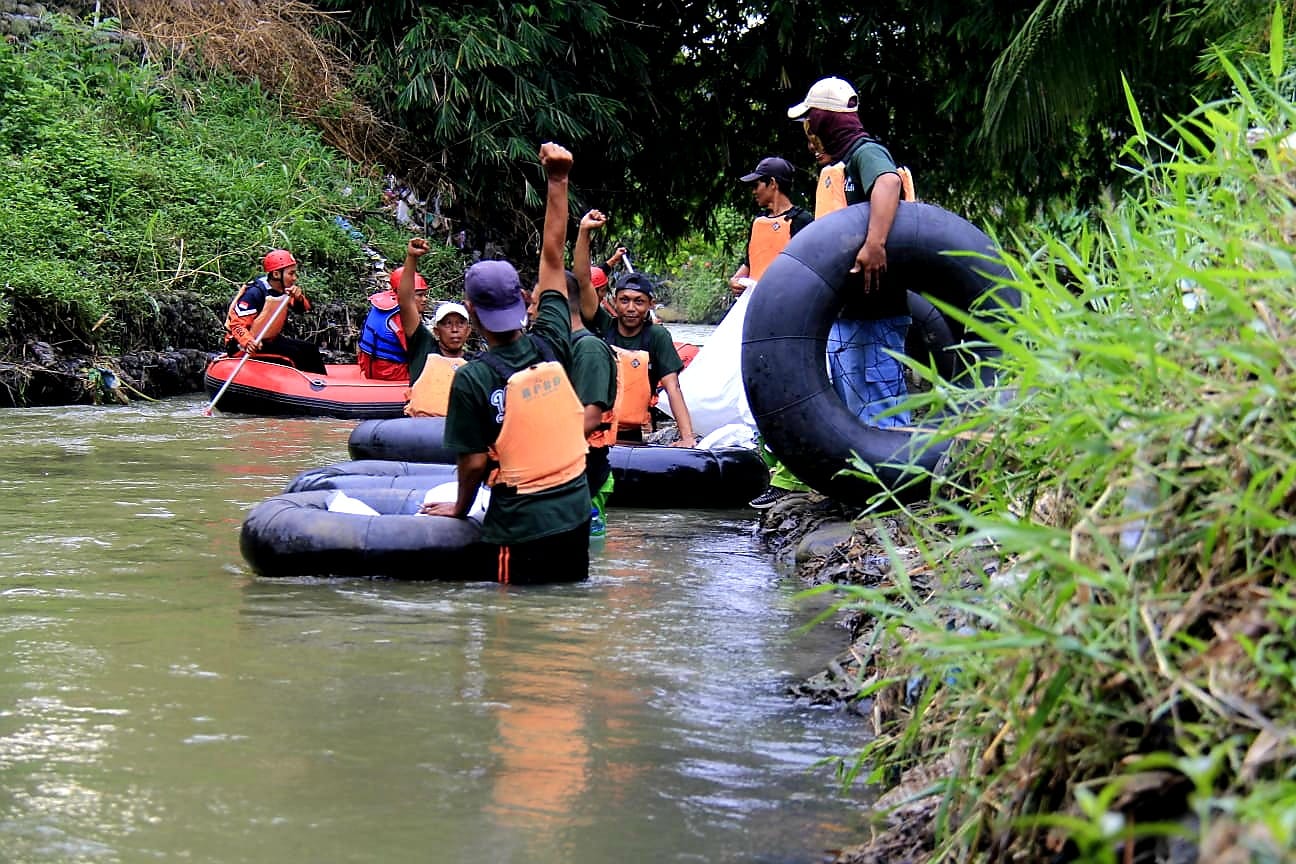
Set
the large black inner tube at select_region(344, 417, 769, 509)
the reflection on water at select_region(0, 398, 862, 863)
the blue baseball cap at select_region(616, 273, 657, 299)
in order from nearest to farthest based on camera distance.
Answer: the reflection on water at select_region(0, 398, 862, 863), the large black inner tube at select_region(344, 417, 769, 509), the blue baseball cap at select_region(616, 273, 657, 299)

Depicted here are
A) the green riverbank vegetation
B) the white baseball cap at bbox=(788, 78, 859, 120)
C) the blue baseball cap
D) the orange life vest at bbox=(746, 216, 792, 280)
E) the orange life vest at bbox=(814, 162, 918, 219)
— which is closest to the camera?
the green riverbank vegetation

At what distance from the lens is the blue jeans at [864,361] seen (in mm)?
7051

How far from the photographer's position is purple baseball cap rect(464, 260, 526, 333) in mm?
5805

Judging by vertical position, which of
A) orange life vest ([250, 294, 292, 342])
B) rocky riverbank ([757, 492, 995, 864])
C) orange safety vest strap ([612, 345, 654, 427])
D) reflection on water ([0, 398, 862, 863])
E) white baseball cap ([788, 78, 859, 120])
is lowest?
reflection on water ([0, 398, 862, 863])

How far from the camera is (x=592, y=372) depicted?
267 inches

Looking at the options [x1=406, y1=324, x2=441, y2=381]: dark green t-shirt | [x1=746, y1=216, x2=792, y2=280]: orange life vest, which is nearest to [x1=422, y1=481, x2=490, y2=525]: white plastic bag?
[x1=406, y1=324, x2=441, y2=381]: dark green t-shirt

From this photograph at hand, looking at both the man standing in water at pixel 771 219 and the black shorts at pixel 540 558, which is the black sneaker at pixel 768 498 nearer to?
the man standing in water at pixel 771 219

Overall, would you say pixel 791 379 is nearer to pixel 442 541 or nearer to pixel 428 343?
pixel 442 541

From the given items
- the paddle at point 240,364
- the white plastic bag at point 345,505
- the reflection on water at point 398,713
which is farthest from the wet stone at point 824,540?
the paddle at point 240,364

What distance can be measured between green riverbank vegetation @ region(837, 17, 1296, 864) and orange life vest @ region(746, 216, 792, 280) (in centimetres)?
621

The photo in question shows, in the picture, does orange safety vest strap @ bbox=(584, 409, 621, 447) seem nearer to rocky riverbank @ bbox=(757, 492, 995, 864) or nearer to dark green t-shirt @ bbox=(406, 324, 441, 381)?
rocky riverbank @ bbox=(757, 492, 995, 864)

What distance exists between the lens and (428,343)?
9.73 m

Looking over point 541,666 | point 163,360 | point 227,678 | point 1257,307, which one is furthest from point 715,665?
point 163,360

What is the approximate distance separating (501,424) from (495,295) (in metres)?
0.48
